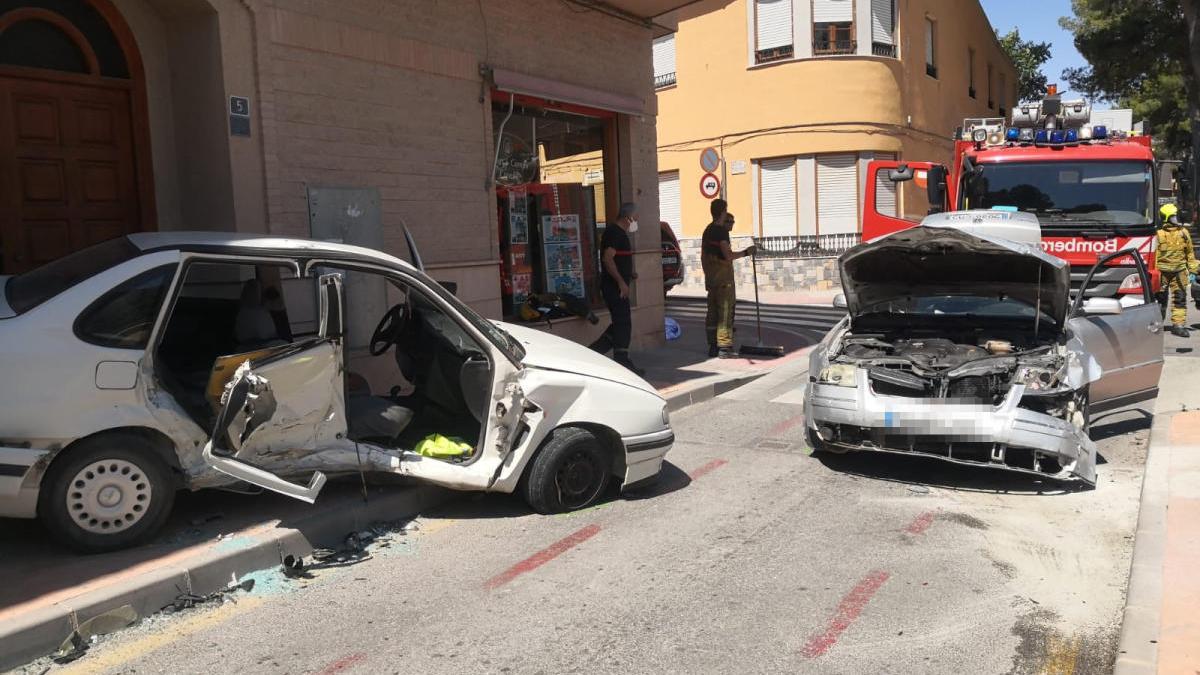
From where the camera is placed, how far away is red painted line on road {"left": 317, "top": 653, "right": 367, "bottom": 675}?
373 centimetres

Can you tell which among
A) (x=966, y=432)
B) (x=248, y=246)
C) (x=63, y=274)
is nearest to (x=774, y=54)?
(x=966, y=432)

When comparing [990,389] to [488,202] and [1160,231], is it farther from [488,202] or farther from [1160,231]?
[1160,231]

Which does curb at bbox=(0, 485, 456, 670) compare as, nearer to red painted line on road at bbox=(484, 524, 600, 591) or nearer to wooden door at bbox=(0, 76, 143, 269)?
red painted line on road at bbox=(484, 524, 600, 591)

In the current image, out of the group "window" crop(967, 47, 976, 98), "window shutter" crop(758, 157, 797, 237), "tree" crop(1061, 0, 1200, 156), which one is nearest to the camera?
"window shutter" crop(758, 157, 797, 237)

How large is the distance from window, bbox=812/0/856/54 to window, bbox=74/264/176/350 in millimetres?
20056

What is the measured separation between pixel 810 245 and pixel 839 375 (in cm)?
1662

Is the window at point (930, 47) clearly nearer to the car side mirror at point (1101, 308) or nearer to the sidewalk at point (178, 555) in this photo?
the car side mirror at point (1101, 308)

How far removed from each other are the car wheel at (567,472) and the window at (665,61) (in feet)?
68.1

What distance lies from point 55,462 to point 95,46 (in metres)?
4.77

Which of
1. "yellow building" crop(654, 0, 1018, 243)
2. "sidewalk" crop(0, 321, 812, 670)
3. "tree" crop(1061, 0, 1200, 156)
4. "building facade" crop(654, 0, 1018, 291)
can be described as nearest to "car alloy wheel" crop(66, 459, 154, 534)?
"sidewalk" crop(0, 321, 812, 670)

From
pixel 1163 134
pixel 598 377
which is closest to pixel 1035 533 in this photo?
pixel 598 377

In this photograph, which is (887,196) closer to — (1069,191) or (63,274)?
(1069,191)

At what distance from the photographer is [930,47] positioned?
83.5 ft

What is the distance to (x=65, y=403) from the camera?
443 cm
